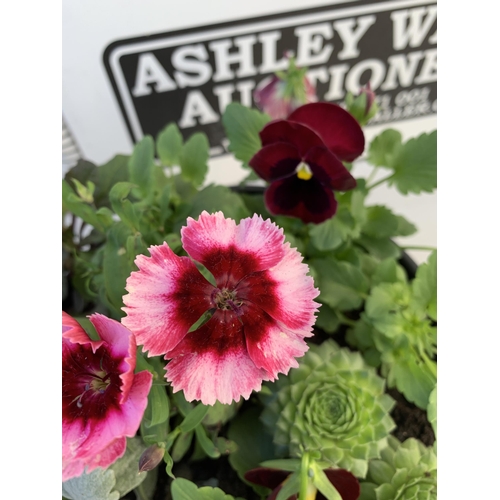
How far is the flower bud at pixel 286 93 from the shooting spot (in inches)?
23.2

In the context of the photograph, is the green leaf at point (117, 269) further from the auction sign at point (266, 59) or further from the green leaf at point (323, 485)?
the auction sign at point (266, 59)

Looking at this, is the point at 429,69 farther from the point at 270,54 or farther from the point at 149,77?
the point at 149,77

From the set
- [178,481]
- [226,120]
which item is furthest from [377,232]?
[178,481]

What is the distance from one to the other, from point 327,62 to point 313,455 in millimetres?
616

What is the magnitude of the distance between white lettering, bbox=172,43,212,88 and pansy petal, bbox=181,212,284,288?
542mm

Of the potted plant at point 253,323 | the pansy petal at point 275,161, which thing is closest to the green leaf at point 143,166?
the potted plant at point 253,323

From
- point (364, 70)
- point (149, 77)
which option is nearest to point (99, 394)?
point (149, 77)

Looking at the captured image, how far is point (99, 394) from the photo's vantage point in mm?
348

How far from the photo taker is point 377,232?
61 centimetres

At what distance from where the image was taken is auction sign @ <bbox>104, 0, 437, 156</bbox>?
0.79 m

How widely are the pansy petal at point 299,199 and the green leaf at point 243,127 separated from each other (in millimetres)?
68

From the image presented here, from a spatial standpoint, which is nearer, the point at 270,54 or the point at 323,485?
the point at 323,485

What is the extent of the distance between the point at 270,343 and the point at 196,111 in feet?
2.02

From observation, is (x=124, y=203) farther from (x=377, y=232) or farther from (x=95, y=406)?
(x=377, y=232)
